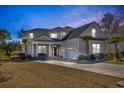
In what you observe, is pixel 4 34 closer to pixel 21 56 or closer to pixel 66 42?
pixel 21 56

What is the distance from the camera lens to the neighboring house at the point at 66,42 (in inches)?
456

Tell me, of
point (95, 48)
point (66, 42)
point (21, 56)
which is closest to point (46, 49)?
point (66, 42)

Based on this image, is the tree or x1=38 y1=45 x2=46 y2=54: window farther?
x1=38 y1=45 x2=46 y2=54: window

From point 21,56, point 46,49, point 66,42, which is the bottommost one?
point 21,56

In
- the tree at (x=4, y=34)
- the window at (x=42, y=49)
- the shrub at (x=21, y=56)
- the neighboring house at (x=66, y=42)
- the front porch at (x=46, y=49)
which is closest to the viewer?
the tree at (x=4, y=34)

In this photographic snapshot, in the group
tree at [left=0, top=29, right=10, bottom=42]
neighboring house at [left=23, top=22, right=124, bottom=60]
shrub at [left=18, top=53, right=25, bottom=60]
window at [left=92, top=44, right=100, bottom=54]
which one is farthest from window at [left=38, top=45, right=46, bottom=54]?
tree at [left=0, top=29, right=10, bottom=42]

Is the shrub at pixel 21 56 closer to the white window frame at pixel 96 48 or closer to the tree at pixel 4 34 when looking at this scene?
the tree at pixel 4 34

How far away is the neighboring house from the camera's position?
1158 centimetres

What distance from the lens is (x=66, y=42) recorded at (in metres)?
13.6

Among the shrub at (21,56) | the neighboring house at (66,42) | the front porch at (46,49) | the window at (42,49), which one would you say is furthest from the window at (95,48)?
the shrub at (21,56)

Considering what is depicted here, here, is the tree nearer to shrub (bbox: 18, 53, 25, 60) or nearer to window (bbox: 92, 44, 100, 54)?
shrub (bbox: 18, 53, 25, 60)
